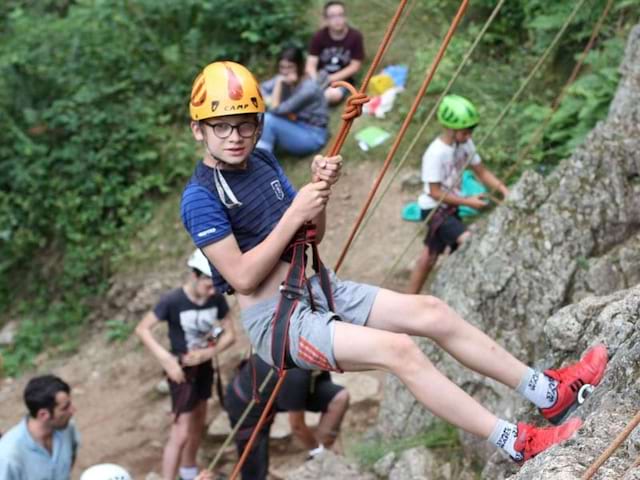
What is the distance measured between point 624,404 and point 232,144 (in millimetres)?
1905

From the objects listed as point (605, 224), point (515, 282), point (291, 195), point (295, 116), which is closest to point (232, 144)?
point (291, 195)

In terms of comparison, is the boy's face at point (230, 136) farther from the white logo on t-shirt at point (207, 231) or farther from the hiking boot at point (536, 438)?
the hiking boot at point (536, 438)

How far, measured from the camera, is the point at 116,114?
37.0 ft

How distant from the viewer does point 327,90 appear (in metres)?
10.8

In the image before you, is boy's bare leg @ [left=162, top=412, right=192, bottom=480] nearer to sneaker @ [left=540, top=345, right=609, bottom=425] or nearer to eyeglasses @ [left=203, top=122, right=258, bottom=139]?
eyeglasses @ [left=203, top=122, right=258, bottom=139]

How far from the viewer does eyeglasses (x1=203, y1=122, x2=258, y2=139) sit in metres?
3.84

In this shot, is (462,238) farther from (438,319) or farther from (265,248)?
(265,248)

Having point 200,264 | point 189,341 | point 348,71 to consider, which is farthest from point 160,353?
point 348,71

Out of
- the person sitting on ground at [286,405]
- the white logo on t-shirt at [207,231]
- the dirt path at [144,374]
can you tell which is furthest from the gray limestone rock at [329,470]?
the white logo on t-shirt at [207,231]

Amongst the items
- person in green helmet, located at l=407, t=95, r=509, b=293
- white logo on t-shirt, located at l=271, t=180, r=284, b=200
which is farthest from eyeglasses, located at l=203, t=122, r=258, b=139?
person in green helmet, located at l=407, t=95, r=509, b=293

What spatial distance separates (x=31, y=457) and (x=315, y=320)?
8.64 ft

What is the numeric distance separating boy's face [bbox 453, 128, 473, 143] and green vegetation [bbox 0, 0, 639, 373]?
8.68ft

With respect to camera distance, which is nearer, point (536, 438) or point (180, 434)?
point (536, 438)

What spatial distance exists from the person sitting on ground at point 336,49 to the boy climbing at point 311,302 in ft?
22.2
